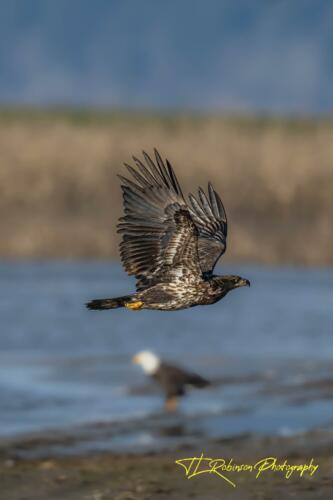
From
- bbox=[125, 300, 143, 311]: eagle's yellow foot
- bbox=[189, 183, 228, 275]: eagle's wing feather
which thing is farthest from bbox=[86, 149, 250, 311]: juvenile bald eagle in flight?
bbox=[189, 183, 228, 275]: eagle's wing feather

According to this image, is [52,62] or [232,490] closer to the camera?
[232,490]

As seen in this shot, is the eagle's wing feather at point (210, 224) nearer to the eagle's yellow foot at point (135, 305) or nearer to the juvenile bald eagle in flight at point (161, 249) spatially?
the juvenile bald eagle in flight at point (161, 249)

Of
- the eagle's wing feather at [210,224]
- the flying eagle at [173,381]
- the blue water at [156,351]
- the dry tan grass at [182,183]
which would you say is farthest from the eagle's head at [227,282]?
the dry tan grass at [182,183]

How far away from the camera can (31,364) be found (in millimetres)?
20109

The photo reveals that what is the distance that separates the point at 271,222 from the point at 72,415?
678 inches

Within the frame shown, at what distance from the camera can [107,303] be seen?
10375 millimetres

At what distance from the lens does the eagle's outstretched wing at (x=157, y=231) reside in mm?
10469

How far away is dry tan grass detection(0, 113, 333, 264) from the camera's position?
32438 mm

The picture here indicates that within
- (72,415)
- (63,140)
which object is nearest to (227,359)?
(72,415)

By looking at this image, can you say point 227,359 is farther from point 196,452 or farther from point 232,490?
point 232,490

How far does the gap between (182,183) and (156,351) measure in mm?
10565
